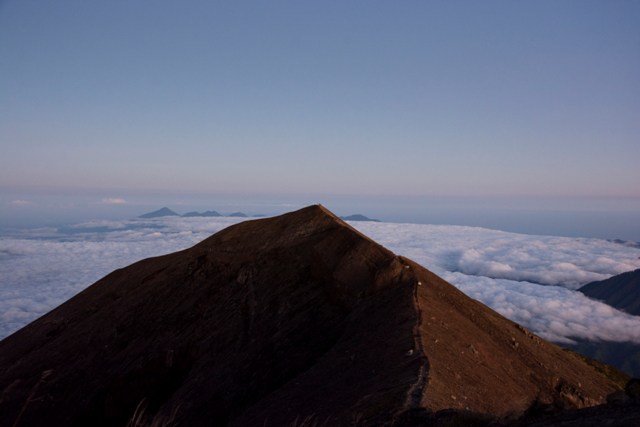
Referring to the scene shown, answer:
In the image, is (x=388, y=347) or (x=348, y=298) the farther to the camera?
(x=348, y=298)

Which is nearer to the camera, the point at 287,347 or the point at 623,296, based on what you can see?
the point at 287,347

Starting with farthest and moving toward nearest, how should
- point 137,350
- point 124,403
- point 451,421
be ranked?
point 137,350 → point 124,403 → point 451,421

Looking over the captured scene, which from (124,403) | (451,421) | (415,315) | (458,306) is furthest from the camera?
(124,403)

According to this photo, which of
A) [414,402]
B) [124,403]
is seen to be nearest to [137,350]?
[124,403]

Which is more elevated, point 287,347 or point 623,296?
point 287,347

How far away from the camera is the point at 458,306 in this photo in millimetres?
21078

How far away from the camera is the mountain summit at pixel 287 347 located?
13836 mm

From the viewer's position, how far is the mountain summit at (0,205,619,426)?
13.8 metres

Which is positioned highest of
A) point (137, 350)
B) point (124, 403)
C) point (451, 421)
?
point (451, 421)

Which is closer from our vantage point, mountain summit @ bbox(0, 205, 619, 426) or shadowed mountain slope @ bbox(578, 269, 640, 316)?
mountain summit @ bbox(0, 205, 619, 426)

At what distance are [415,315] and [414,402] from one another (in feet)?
20.6

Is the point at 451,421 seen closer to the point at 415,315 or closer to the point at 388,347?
the point at 388,347

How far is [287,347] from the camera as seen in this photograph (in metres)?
20.0

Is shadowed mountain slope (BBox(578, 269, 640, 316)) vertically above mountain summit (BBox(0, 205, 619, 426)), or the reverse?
mountain summit (BBox(0, 205, 619, 426))
